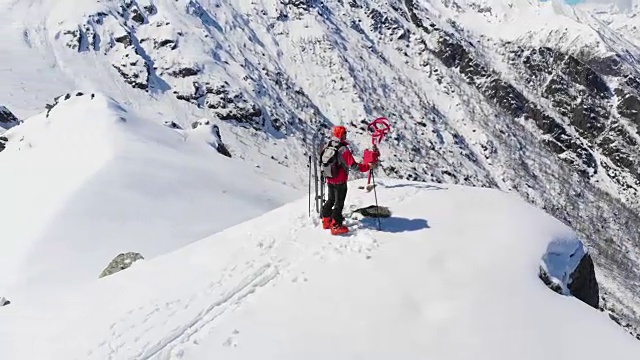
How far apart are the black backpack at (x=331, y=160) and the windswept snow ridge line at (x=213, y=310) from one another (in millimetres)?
2551

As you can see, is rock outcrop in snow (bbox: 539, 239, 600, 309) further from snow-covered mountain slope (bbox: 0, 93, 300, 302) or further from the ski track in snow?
snow-covered mountain slope (bbox: 0, 93, 300, 302)

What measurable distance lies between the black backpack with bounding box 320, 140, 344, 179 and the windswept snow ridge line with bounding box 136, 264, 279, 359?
2.55 m

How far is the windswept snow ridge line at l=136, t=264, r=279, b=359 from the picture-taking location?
8.52m

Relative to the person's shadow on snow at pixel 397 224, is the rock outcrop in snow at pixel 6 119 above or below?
above

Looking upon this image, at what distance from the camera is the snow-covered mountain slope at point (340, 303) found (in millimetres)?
8281

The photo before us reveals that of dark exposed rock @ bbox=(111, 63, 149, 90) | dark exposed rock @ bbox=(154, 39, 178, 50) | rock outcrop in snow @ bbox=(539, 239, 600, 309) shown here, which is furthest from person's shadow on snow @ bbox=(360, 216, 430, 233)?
dark exposed rock @ bbox=(154, 39, 178, 50)

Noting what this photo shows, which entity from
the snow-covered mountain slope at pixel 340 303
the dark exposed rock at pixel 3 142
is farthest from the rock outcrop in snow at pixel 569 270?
the dark exposed rock at pixel 3 142

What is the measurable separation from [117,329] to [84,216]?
11303 millimetres

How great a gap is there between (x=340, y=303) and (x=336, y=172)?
12.1 ft

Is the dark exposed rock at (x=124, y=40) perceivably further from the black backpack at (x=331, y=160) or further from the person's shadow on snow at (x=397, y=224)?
the person's shadow on snow at (x=397, y=224)

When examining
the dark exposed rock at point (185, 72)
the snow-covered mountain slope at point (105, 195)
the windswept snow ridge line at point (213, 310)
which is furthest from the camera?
the dark exposed rock at point (185, 72)

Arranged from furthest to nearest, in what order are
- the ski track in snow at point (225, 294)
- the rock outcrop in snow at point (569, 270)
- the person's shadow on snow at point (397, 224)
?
the person's shadow on snow at point (397, 224), the rock outcrop in snow at point (569, 270), the ski track in snow at point (225, 294)

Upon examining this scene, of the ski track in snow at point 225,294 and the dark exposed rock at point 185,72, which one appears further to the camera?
the dark exposed rock at point 185,72

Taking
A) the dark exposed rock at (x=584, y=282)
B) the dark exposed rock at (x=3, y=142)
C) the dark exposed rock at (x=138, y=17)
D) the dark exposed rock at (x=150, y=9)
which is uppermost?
the dark exposed rock at (x=150, y=9)
